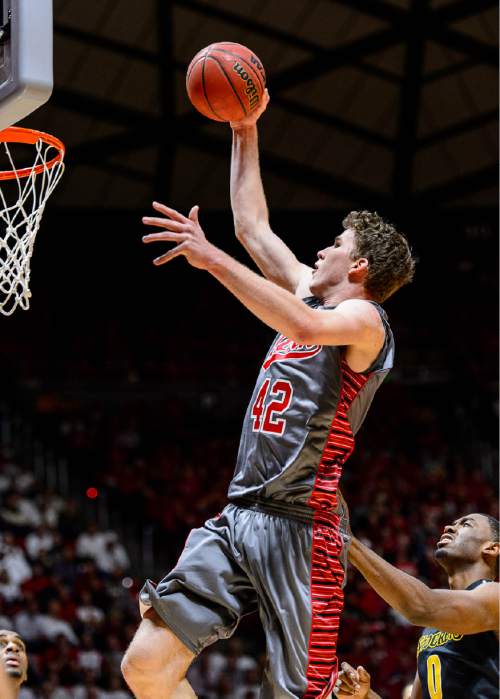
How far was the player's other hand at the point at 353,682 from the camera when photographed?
15.6 ft

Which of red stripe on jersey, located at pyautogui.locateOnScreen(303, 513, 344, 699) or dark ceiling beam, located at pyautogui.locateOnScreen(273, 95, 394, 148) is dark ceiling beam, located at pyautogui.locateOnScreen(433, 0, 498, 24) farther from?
red stripe on jersey, located at pyautogui.locateOnScreen(303, 513, 344, 699)

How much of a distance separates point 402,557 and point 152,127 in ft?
23.8

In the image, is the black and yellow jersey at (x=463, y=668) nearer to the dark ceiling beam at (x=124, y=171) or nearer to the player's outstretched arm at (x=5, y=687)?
the player's outstretched arm at (x=5, y=687)

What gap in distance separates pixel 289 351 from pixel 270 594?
2.98ft

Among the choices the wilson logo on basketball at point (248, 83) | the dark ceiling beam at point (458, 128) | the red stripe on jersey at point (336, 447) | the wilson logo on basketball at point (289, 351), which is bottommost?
the red stripe on jersey at point (336, 447)

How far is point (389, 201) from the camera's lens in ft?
57.9

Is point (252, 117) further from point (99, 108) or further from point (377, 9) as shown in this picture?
point (99, 108)

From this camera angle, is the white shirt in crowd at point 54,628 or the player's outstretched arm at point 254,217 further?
the white shirt in crowd at point 54,628

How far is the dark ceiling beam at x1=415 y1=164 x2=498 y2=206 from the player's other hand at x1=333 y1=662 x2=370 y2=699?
1358cm

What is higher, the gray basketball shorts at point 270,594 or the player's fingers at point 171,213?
the player's fingers at point 171,213

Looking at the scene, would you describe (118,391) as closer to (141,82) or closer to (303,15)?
(141,82)

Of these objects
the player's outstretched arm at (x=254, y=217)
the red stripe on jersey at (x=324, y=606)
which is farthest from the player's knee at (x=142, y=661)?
the player's outstretched arm at (x=254, y=217)

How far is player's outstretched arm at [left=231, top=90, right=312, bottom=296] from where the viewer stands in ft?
15.1

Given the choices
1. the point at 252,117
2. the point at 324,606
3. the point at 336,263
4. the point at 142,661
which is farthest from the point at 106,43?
the point at 142,661
